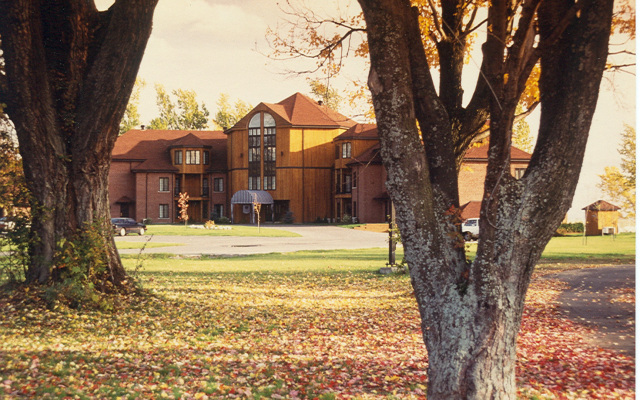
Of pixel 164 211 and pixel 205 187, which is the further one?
pixel 205 187

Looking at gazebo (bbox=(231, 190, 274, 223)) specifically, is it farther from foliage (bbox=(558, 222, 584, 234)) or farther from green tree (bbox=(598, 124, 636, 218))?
green tree (bbox=(598, 124, 636, 218))

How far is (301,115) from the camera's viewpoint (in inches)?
2384

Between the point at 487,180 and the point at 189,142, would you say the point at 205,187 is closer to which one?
the point at 189,142

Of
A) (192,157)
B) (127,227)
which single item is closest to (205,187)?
(192,157)

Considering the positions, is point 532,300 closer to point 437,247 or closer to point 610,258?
point 437,247

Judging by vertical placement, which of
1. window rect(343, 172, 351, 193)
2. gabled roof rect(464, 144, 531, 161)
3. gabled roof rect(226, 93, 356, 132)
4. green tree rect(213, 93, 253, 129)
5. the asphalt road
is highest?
green tree rect(213, 93, 253, 129)

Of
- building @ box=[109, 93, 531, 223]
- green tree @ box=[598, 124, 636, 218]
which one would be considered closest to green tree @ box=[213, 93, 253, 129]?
building @ box=[109, 93, 531, 223]

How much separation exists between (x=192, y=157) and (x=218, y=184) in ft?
13.8

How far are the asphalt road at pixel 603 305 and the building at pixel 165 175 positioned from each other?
167ft

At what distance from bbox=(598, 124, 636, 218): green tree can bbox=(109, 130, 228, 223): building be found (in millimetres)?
56748

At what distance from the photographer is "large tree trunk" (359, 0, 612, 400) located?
14.5ft

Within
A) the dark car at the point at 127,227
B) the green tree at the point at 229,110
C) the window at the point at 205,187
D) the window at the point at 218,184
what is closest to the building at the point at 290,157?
the window at the point at 218,184

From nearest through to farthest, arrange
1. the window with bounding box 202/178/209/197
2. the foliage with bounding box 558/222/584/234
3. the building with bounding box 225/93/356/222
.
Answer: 1. the foliage with bounding box 558/222/584/234
2. the building with bounding box 225/93/356/222
3. the window with bounding box 202/178/209/197

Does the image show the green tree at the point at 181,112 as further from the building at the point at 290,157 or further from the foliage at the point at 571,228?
the foliage at the point at 571,228
